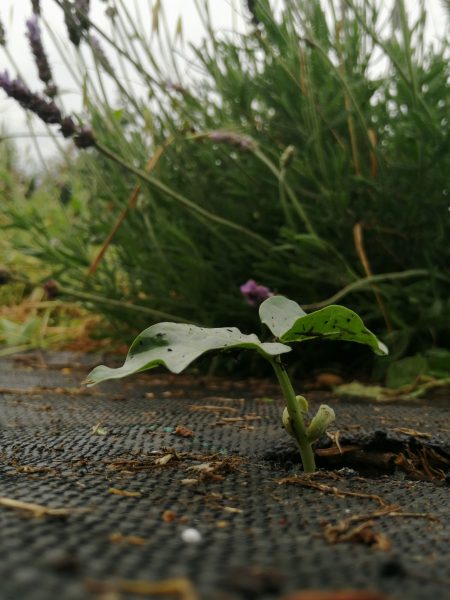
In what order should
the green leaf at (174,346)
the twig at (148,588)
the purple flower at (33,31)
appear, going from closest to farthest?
the twig at (148,588)
the green leaf at (174,346)
the purple flower at (33,31)

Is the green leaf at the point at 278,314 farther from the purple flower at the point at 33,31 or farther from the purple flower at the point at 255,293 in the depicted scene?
the purple flower at the point at 33,31

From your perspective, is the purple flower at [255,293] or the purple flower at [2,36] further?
the purple flower at [2,36]

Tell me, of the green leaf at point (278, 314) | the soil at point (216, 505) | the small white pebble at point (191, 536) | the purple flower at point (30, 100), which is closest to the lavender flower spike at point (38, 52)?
the purple flower at point (30, 100)

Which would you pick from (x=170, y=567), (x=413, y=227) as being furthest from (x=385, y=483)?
(x=413, y=227)

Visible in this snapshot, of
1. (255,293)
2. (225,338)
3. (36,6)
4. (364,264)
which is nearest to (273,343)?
(225,338)

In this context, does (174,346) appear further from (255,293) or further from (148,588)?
(255,293)

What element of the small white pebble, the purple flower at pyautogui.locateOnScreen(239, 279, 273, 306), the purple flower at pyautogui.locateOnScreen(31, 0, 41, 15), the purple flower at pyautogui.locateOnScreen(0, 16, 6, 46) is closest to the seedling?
the small white pebble

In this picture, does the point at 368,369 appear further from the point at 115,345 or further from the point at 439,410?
the point at 115,345
